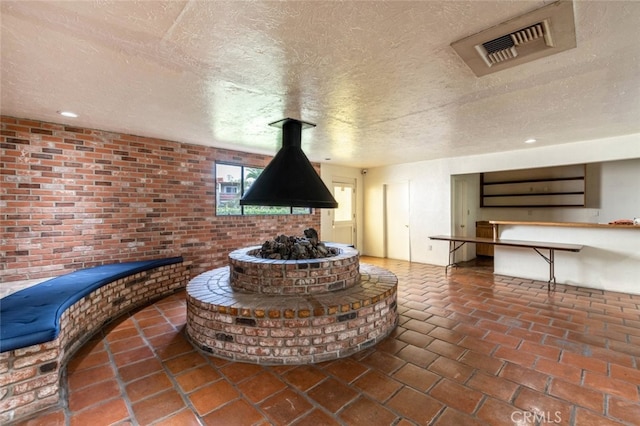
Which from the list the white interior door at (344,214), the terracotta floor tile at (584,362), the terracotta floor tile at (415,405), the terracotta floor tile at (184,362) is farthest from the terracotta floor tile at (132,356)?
the white interior door at (344,214)

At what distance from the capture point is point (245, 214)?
4.96 metres

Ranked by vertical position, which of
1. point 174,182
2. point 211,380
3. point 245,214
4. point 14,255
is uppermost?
point 174,182

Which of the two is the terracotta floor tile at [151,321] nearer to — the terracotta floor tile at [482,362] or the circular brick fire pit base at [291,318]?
the circular brick fire pit base at [291,318]

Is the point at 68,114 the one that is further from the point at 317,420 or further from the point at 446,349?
the point at 446,349

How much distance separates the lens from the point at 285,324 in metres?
2.20

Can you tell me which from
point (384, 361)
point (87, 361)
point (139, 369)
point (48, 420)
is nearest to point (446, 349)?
point (384, 361)

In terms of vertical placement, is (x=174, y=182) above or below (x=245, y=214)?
above

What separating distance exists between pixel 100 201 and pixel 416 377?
4.01 m

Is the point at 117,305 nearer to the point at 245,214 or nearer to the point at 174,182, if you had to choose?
the point at 174,182

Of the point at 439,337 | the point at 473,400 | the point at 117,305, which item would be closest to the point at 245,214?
the point at 117,305

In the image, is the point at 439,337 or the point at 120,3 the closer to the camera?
the point at 120,3

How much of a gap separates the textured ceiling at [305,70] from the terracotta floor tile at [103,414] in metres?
2.21

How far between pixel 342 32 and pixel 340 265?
1.99 metres

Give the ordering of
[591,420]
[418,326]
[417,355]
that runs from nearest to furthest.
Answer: [591,420] → [417,355] → [418,326]
